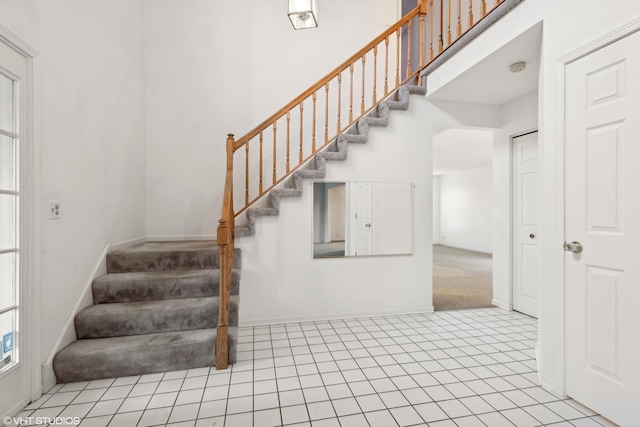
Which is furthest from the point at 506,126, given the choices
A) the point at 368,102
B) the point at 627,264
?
the point at 627,264

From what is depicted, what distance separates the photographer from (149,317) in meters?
2.43

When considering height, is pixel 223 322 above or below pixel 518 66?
below

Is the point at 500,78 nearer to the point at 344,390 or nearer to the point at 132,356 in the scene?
the point at 344,390

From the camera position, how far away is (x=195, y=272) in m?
2.88

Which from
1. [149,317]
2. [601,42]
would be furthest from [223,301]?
[601,42]

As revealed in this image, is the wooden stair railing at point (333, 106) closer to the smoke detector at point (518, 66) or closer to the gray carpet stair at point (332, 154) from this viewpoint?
the gray carpet stair at point (332, 154)

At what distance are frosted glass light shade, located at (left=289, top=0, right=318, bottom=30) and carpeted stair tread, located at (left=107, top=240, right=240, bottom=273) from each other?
2202 millimetres

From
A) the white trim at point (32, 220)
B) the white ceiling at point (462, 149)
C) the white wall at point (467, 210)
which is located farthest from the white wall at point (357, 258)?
the white wall at point (467, 210)

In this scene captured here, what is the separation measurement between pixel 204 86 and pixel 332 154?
2105 mm

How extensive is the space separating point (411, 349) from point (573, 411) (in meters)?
1.09

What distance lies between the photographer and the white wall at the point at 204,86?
3930 mm

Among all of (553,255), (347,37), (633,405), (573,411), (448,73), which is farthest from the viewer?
(347,37)

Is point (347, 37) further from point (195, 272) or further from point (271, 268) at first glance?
point (195, 272)

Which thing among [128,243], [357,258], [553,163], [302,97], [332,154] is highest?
[302,97]
